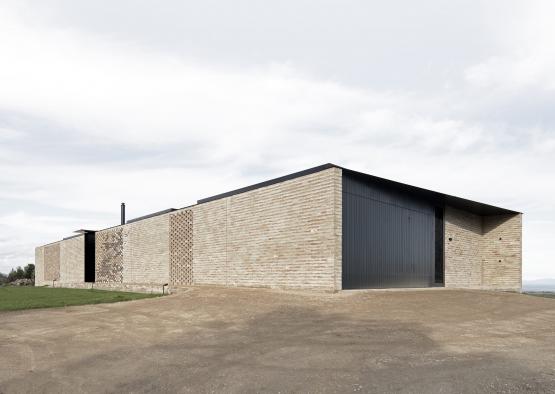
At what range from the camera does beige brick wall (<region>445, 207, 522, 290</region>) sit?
2733 centimetres

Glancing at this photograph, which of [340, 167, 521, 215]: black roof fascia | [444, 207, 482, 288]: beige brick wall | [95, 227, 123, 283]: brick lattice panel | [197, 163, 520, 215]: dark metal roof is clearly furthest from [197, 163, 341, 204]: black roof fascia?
[95, 227, 123, 283]: brick lattice panel

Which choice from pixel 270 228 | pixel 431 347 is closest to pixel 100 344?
pixel 431 347

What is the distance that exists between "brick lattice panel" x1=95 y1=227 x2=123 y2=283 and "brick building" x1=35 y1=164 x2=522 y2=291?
0.88 feet

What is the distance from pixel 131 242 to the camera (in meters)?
32.1

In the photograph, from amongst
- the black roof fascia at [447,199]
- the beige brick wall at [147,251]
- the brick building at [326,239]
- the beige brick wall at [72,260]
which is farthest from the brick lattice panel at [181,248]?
the beige brick wall at [72,260]

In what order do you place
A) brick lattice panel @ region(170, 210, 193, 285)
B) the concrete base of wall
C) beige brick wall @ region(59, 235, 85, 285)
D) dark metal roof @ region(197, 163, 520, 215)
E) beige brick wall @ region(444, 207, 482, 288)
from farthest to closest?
1. beige brick wall @ region(59, 235, 85, 285)
2. beige brick wall @ region(444, 207, 482, 288)
3. brick lattice panel @ region(170, 210, 193, 285)
4. the concrete base of wall
5. dark metal roof @ region(197, 163, 520, 215)

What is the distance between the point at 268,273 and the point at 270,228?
75.8 inches

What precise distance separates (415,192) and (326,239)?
24.0ft

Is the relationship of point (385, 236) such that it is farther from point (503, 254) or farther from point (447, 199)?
point (503, 254)

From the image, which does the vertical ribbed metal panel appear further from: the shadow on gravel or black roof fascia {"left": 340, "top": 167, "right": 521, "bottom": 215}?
the shadow on gravel

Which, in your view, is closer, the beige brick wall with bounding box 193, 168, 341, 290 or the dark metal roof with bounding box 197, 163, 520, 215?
the beige brick wall with bounding box 193, 168, 341, 290

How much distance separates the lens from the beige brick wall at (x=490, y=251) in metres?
27.3

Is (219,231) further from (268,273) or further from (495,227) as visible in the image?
(495,227)

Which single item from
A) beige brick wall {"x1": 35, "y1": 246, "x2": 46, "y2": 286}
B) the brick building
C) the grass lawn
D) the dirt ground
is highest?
the brick building
